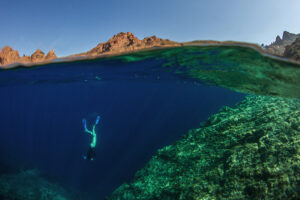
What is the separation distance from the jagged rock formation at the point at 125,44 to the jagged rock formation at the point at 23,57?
10.9 ft

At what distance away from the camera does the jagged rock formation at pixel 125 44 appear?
31.2ft

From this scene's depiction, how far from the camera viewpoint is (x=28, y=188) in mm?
16609

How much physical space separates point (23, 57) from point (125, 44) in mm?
8145

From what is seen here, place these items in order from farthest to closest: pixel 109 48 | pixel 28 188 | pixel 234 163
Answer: pixel 28 188, pixel 109 48, pixel 234 163

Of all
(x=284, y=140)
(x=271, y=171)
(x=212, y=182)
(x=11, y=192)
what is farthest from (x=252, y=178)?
(x=11, y=192)

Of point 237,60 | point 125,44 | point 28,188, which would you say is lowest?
point 28,188

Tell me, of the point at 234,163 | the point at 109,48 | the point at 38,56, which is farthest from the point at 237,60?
the point at 38,56

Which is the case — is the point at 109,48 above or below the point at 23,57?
above

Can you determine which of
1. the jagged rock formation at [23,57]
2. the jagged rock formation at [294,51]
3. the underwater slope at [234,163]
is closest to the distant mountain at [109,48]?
the jagged rock formation at [23,57]

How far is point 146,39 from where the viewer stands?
32.3 ft

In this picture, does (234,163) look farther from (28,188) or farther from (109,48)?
(28,188)

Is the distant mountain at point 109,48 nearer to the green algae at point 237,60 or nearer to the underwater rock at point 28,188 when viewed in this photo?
the green algae at point 237,60

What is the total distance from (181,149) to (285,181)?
19.2 feet

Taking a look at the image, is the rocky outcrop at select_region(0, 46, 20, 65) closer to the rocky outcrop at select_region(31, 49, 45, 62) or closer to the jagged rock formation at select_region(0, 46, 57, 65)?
the jagged rock formation at select_region(0, 46, 57, 65)
